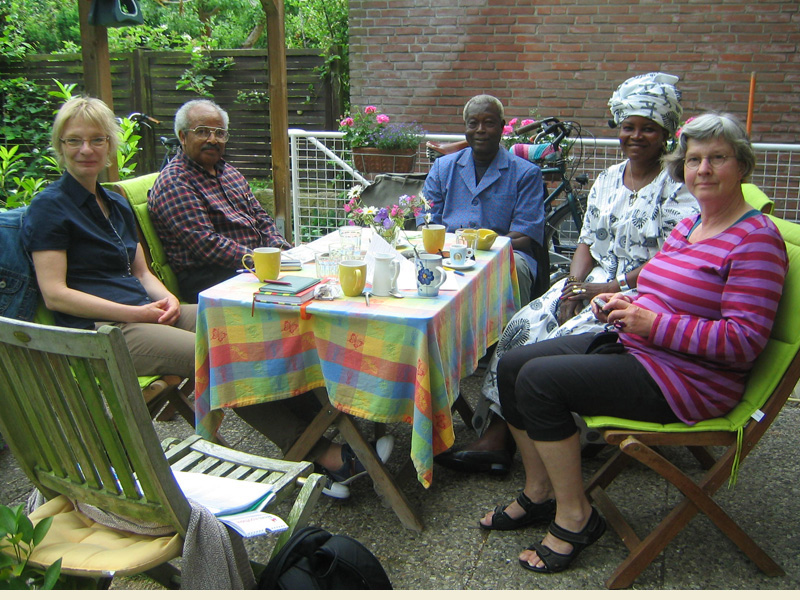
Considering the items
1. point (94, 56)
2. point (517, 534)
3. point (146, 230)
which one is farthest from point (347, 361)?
point (94, 56)

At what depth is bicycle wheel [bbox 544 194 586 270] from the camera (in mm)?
5328

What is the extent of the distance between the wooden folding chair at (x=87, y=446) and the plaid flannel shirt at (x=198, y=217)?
1607 mm

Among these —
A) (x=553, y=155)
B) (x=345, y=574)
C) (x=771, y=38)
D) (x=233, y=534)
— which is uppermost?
(x=771, y=38)

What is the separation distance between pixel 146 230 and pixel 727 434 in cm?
249

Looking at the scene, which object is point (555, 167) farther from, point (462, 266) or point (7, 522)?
point (7, 522)

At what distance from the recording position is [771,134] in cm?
659

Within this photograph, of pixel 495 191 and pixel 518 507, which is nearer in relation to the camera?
pixel 518 507

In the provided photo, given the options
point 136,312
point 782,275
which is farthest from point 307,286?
point 782,275

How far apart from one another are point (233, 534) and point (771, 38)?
22.0ft

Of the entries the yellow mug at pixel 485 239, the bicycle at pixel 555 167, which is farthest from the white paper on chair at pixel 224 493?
the bicycle at pixel 555 167

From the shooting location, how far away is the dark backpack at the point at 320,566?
5.56 ft

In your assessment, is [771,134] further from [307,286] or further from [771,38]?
[307,286]

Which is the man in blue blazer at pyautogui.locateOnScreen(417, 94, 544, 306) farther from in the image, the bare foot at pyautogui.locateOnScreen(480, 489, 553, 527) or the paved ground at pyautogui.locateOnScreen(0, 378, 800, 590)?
the bare foot at pyautogui.locateOnScreen(480, 489, 553, 527)

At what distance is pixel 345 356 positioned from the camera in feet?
7.62
